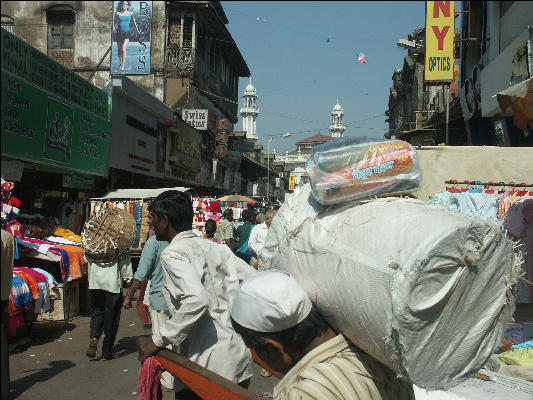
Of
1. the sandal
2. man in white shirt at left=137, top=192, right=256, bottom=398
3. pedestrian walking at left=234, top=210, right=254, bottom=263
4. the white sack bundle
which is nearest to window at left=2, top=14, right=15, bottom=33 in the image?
pedestrian walking at left=234, top=210, right=254, bottom=263

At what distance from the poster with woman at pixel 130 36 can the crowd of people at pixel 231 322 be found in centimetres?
1572

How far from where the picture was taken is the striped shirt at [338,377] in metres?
1.51

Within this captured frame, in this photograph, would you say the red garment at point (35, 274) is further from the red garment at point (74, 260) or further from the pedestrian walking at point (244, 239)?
the pedestrian walking at point (244, 239)

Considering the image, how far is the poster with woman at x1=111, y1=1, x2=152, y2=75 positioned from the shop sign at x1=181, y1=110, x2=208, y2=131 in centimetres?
318

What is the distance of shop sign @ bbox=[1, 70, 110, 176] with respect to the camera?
8.88 meters

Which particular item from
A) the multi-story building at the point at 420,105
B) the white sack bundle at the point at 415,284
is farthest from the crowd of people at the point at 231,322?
the multi-story building at the point at 420,105

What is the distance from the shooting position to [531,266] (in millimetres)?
4547

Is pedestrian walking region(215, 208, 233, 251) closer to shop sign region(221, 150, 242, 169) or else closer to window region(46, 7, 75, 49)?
window region(46, 7, 75, 49)

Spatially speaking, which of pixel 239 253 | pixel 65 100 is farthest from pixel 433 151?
pixel 65 100

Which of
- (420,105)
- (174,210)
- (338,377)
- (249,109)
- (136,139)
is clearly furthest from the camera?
(249,109)

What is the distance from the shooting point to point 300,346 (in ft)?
5.39

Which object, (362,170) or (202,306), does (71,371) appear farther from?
(362,170)

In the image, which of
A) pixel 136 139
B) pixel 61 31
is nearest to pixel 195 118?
pixel 61 31

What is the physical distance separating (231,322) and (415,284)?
2.91 ft
